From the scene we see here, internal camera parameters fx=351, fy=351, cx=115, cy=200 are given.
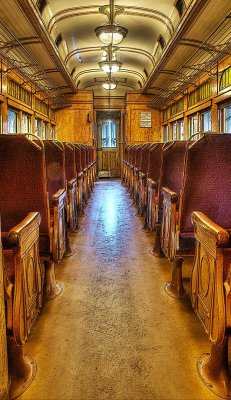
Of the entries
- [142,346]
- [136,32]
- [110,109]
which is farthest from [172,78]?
[142,346]

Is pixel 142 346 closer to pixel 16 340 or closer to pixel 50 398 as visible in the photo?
pixel 50 398

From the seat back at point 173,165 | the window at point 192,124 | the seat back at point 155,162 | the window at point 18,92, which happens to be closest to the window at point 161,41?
the window at point 192,124

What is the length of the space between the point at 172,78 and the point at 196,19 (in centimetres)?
431

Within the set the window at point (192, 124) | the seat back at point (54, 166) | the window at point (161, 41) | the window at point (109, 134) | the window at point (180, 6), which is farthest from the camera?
the window at point (109, 134)

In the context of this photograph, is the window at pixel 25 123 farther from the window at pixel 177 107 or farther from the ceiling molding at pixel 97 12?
the window at pixel 177 107

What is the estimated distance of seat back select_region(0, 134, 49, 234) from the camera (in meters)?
2.23

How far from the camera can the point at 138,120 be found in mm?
12742

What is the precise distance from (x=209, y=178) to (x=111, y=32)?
5.55 metres

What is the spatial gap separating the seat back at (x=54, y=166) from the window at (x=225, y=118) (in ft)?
13.6

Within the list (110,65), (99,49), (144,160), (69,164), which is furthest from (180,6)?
(69,164)

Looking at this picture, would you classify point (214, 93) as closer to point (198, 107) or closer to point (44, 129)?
point (198, 107)

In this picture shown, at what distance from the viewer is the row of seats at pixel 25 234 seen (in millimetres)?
1525

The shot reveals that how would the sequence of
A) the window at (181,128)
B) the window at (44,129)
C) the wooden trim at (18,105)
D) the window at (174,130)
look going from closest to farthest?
the wooden trim at (18,105), the window at (181,128), the window at (44,129), the window at (174,130)

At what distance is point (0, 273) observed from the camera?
4.29ft
